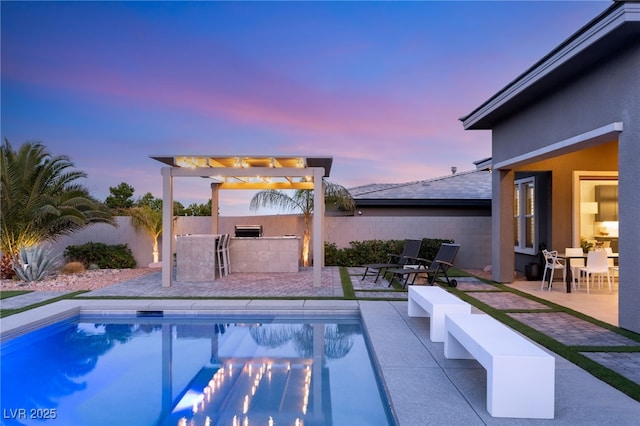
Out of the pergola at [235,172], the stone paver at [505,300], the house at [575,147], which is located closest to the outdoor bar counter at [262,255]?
the pergola at [235,172]

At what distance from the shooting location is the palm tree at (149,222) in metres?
14.1

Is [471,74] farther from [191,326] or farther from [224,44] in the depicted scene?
[191,326]

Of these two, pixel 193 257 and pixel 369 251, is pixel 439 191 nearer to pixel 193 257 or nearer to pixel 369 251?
pixel 369 251

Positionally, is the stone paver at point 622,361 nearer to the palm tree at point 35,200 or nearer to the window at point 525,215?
the window at point 525,215

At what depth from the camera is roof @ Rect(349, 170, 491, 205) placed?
628 inches

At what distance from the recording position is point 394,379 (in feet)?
14.1

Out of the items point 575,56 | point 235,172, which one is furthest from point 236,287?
point 575,56

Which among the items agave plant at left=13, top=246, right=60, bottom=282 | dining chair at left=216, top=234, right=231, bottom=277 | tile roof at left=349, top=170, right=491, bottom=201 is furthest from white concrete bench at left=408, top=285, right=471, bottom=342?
tile roof at left=349, top=170, right=491, bottom=201

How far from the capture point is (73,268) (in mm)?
12656

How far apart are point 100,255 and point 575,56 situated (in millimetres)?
13510

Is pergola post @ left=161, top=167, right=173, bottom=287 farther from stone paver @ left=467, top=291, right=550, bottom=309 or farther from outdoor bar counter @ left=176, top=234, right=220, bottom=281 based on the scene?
stone paver @ left=467, top=291, right=550, bottom=309

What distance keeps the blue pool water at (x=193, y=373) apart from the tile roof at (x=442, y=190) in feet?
30.8

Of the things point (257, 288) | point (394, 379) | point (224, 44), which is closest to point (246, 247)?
point (257, 288)

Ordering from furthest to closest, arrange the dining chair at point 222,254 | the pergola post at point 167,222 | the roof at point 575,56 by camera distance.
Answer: the dining chair at point 222,254
the pergola post at point 167,222
the roof at point 575,56
